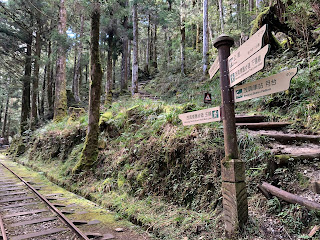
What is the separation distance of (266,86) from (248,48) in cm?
54

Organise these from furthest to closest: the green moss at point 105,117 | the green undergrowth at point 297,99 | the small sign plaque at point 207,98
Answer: the green moss at point 105,117, the small sign plaque at point 207,98, the green undergrowth at point 297,99

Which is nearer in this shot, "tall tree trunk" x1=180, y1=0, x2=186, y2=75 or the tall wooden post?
the tall wooden post

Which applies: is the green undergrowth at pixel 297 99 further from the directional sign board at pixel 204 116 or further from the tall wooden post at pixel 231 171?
the directional sign board at pixel 204 116

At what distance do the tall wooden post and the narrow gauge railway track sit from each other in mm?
2441

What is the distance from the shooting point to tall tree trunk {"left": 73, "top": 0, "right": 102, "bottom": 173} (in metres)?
7.52

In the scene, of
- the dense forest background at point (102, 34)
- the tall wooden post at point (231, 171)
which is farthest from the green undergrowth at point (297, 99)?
the tall wooden post at point (231, 171)

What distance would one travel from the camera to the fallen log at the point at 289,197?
2608mm

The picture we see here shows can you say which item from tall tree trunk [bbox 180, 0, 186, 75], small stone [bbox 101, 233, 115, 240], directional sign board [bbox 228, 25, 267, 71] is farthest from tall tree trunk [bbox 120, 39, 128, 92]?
directional sign board [bbox 228, 25, 267, 71]

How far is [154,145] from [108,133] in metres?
3.26

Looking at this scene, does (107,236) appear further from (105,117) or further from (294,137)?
(105,117)

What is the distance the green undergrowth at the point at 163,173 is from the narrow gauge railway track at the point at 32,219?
103 centimetres

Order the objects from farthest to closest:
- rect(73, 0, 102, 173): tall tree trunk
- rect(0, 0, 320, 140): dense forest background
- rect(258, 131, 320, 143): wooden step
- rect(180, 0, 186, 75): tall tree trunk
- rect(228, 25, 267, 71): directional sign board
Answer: rect(180, 0, 186, 75): tall tree trunk → rect(0, 0, 320, 140): dense forest background → rect(73, 0, 102, 173): tall tree trunk → rect(258, 131, 320, 143): wooden step → rect(228, 25, 267, 71): directional sign board

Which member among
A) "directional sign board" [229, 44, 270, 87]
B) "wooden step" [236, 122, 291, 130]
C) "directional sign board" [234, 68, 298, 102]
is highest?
"directional sign board" [229, 44, 270, 87]

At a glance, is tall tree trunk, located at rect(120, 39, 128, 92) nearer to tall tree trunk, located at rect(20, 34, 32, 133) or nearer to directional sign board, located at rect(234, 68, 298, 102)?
tall tree trunk, located at rect(20, 34, 32, 133)
